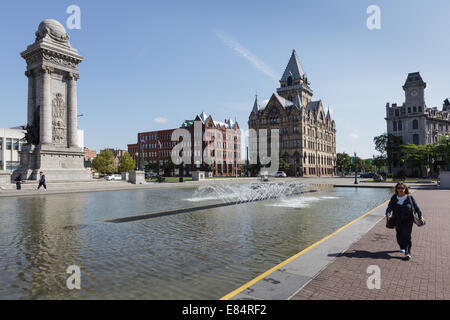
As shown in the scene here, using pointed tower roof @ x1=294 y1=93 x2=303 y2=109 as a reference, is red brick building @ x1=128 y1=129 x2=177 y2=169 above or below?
below

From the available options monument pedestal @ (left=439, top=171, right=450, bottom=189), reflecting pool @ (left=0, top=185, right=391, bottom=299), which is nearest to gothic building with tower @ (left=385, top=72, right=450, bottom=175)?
monument pedestal @ (left=439, top=171, right=450, bottom=189)

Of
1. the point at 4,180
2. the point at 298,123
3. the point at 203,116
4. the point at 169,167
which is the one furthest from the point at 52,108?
the point at 298,123

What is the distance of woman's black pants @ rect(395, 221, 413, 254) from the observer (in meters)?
6.42

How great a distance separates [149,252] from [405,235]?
6.14m

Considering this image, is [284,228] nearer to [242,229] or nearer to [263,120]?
[242,229]

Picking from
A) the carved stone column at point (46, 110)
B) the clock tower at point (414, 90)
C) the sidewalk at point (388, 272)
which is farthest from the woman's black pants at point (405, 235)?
the clock tower at point (414, 90)

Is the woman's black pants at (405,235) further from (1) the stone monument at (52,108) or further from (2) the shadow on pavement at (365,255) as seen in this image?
(1) the stone monument at (52,108)

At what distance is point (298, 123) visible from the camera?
300 feet

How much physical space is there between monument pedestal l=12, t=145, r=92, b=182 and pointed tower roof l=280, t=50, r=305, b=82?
84161 mm

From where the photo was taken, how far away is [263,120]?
99.4m

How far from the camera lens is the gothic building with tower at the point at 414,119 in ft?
264

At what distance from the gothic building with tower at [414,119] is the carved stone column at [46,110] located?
273 ft

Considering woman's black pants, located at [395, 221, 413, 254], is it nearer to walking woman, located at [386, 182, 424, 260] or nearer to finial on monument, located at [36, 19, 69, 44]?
walking woman, located at [386, 182, 424, 260]
